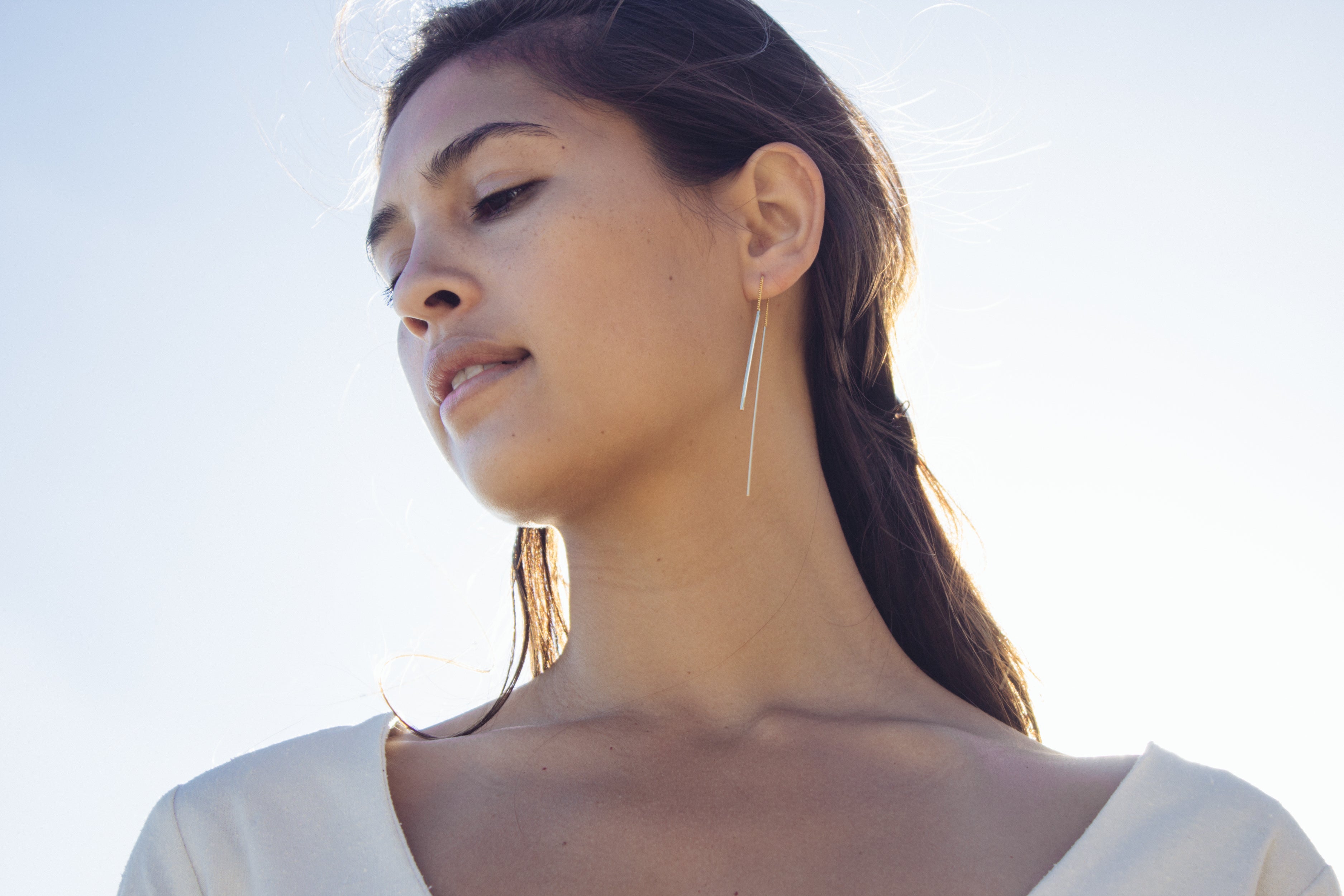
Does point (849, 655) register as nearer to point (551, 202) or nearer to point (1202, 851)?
point (1202, 851)

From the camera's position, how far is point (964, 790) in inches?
74.7

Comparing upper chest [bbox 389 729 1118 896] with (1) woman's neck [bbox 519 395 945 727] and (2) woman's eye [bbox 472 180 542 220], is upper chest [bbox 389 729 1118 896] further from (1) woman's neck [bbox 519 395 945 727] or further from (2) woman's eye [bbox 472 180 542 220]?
(2) woman's eye [bbox 472 180 542 220]

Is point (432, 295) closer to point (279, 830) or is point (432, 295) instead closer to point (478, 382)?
point (478, 382)

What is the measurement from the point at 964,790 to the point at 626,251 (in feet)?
3.62

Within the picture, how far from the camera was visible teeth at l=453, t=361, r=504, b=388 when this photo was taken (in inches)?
78.2

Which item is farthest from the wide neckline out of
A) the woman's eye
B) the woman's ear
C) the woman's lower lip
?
the woman's ear

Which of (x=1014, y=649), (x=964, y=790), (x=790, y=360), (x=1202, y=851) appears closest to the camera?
(x=1202, y=851)

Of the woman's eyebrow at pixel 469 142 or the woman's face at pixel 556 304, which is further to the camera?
the woman's eyebrow at pixel 469 142

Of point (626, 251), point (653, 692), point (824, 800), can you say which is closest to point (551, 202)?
point (626, 251)

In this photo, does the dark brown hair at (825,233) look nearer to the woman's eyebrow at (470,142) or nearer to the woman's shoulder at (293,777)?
the woman's eyebrow at (470,142)

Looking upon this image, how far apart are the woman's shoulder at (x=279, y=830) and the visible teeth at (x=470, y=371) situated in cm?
64

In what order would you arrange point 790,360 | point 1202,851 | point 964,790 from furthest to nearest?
point 790,360 < point 964,790 < point 1202,851

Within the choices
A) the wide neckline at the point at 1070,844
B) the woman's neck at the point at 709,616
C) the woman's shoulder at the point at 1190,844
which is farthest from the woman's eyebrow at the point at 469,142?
the woman's shoulder at the point at 1190,844

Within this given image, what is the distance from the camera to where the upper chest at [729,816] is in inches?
67.3
